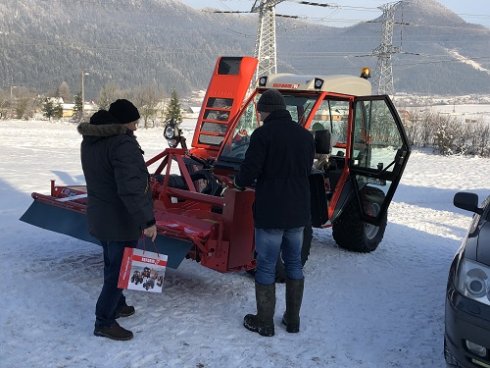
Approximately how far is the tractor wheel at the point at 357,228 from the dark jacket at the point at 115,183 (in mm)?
3306

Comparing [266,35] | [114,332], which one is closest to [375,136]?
[114,332]

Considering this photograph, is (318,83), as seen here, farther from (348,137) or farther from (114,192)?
(114,192)

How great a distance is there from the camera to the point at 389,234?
26.5 ft

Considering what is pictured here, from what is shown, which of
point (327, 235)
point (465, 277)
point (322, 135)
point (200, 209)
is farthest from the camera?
point (327, 235)

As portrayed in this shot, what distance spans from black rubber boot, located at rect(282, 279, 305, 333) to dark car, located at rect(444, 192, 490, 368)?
45.8 inches

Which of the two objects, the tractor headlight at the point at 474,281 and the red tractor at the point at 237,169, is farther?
the red tractor at the point at 237,169

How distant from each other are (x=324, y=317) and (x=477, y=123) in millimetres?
23214

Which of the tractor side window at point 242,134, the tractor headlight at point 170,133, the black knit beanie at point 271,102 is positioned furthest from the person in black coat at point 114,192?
the tractor headlight at point 170,133

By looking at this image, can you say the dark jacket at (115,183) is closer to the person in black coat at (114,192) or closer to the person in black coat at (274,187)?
the person in black coat at (114,192)

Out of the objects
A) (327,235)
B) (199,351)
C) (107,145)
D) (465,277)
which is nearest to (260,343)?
(199,351)

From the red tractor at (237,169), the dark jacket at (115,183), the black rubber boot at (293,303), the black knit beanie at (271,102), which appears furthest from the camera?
the red tractor at (237,169)

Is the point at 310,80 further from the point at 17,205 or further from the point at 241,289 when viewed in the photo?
the point at 17,205

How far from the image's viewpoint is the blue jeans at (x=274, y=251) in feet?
13.8

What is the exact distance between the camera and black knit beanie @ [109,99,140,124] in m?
3.93
